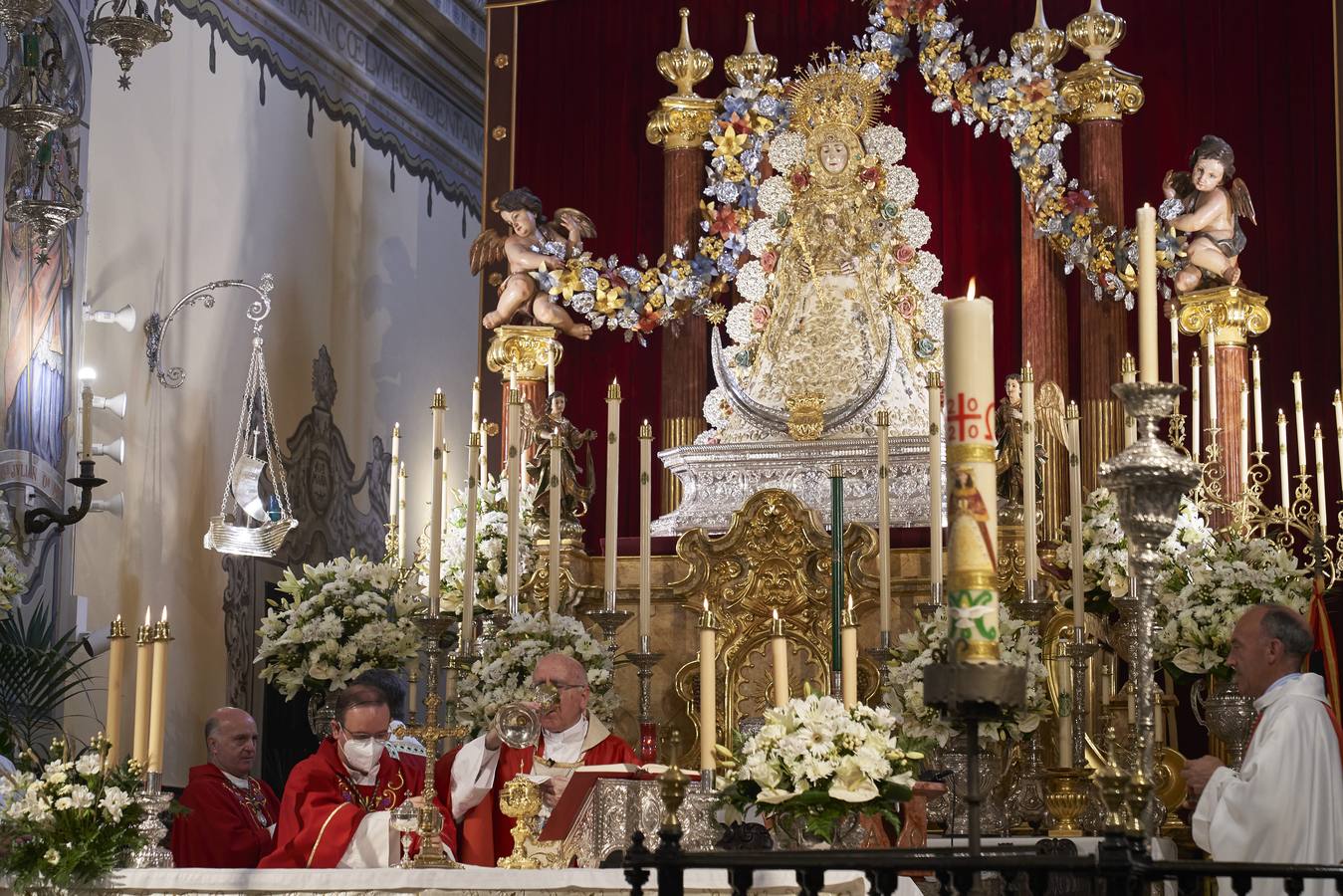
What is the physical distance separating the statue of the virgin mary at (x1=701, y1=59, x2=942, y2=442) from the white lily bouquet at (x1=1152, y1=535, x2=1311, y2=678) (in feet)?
7.84

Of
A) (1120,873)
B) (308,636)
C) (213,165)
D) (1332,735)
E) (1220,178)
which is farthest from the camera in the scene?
(213,165)

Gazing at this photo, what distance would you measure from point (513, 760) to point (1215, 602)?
2939 millimetres

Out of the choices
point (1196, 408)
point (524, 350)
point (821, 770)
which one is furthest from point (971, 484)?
point (524, 350)

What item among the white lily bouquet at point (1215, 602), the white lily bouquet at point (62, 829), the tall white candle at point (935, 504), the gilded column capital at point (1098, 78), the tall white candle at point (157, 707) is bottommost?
the white lily bouquet at point (62, 829)

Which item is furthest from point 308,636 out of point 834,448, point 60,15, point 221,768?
point 60,15

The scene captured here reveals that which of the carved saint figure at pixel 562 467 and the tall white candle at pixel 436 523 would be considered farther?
the carved saint figure at pixel 562 467

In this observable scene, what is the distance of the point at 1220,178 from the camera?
949 centimetres

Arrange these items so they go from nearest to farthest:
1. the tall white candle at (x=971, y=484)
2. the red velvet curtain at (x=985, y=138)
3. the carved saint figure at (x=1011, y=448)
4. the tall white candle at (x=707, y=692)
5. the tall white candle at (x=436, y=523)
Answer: the tall white candle at (x=971, y=484)
the tall white candle at (x=707, y=692)
the tall white candle at (x=436, y=523)
the carved saint figure at (x=1011, y=448)
the red velvet curtain at (x=985, y=138)

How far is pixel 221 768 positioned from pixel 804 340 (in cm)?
427

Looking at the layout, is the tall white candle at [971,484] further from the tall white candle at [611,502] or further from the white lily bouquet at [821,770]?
the tall white candle at [611,502]

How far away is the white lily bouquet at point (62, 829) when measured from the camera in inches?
193

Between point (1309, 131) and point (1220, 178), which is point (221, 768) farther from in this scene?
point (1309, 131)

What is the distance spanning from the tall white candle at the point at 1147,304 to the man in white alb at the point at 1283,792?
2754 millimetres

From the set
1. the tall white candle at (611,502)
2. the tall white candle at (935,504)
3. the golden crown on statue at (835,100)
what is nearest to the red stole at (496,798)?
the tall white candle at (611,502)
